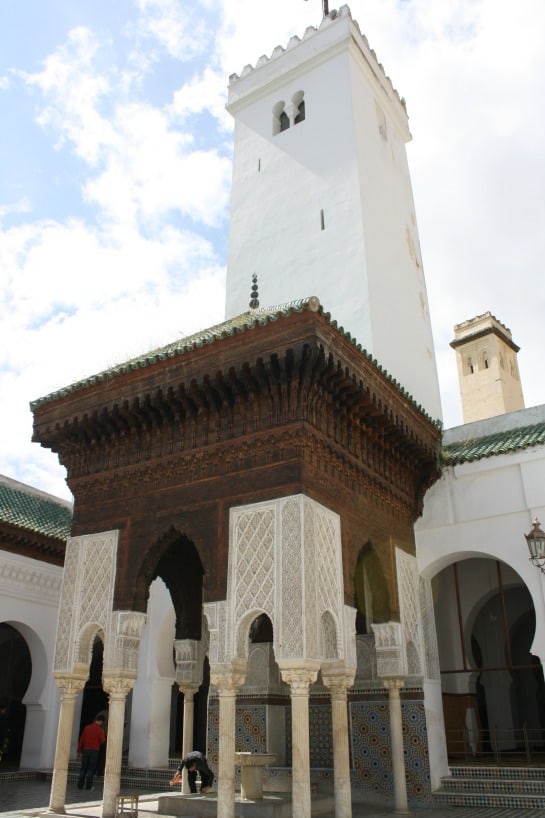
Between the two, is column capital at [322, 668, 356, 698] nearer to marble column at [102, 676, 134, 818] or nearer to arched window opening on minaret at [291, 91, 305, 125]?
marble column at [102, 676, 134, 818]

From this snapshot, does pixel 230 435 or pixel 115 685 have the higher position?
pixel 230 435

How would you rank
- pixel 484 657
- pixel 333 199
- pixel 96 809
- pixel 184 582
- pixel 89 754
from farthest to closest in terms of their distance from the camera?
pixel 484 657 → pixel 333 199 → pixel 89 754 → pixel 184 582 → pixel 96 809

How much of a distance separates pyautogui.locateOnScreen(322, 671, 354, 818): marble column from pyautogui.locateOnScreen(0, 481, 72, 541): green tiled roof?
5009mm

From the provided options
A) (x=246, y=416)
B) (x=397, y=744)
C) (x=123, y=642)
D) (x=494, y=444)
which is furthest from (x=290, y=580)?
(x=494, y=444)

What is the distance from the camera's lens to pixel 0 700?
979cm

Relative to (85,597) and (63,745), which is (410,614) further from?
(63,745)

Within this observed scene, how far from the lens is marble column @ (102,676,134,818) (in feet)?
16.8

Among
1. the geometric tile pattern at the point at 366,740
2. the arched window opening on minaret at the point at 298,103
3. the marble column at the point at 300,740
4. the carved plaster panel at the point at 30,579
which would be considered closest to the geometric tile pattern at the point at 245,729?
the geometric tile pattern at the point at 366,740

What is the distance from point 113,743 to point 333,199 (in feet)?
21.8

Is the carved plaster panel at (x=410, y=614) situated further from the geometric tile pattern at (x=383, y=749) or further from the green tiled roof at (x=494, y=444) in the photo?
the green tiled roof at (x=494, y=444)

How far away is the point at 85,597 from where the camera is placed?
5.83 metres

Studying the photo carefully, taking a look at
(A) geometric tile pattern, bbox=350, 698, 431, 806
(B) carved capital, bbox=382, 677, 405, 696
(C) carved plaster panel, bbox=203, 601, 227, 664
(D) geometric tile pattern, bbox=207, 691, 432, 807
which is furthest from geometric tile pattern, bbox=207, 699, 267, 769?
(C) carved plaster panel, bbox=203, 601, 227, 664

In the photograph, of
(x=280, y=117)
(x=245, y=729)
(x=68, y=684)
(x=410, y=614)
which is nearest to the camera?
(x=68, y=684)

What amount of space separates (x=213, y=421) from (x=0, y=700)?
668cm
